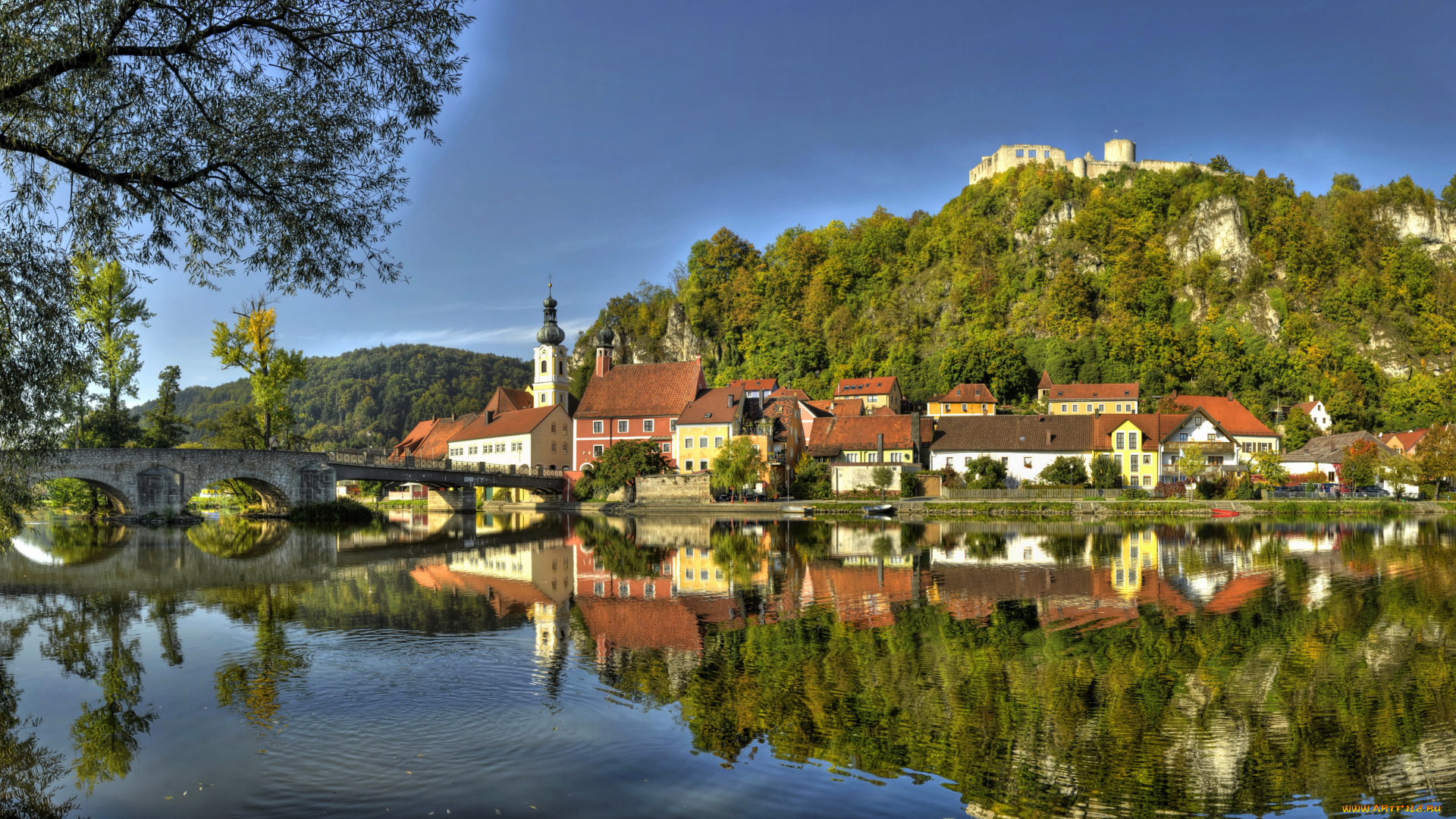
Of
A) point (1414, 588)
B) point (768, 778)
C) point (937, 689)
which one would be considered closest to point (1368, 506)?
point (1414, 588)

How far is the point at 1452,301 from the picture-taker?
96375 mm

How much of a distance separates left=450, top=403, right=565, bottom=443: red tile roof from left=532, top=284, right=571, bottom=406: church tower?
3.80 m

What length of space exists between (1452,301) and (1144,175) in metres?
36.0

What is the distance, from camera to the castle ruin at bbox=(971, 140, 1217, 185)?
12350cm

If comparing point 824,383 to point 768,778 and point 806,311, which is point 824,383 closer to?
point 806,311

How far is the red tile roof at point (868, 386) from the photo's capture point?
92375 millimetres

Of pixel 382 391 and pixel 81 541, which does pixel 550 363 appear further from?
pixel 382 391

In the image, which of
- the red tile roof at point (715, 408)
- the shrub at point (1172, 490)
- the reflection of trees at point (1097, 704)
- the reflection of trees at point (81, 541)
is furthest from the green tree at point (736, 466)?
the reflection of trees at point (1097, 704)

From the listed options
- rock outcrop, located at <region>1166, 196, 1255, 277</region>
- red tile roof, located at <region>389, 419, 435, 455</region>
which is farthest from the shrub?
red tile roof, located at <region>389, 419, 435, 455</region>

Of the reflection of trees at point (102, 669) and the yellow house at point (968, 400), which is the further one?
the yellow house at point (968, 400)

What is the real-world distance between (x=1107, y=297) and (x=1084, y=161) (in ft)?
100

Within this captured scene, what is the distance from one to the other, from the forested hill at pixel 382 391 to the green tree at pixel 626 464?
56.9 meters

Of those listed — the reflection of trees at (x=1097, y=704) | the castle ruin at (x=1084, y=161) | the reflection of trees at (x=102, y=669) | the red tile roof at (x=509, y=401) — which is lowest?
the reflection of trees at (x=1097, y=704)

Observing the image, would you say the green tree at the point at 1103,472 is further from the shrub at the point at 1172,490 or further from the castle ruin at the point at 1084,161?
the castle ruin at the point at 1084,161
